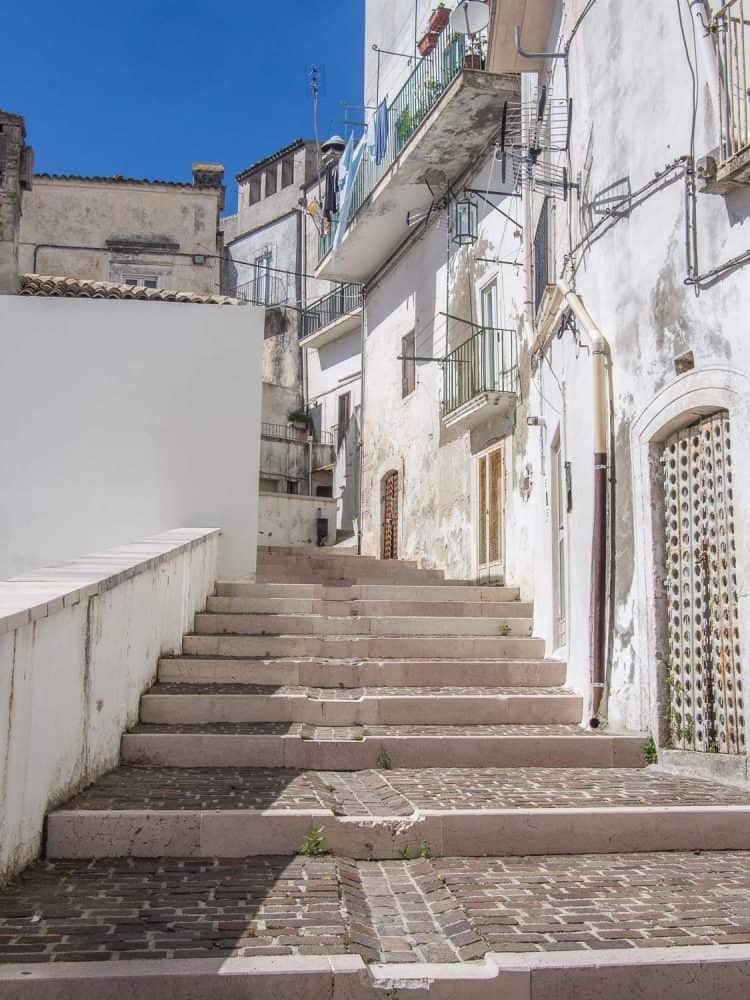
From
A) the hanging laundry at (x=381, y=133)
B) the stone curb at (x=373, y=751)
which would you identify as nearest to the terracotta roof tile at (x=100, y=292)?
the hanging laundry at (x=381, y=133)

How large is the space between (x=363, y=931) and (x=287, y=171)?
30.5 meters

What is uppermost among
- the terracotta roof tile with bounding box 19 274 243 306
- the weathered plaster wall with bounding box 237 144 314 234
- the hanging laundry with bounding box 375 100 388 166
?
the weathered plaster wall with bounding box 237 144 314 234

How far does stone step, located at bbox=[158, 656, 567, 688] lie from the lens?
26.5 feet

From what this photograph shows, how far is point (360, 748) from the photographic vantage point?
6.64 metres

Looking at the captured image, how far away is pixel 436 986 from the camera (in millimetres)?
3445

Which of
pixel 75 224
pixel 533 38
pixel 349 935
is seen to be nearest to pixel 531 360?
pixel 533 38

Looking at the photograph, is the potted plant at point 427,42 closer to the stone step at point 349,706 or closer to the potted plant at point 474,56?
the potted plant at point 474,56

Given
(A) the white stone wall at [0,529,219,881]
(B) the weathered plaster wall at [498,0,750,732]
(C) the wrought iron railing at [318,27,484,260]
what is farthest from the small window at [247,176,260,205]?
(A) the white stone wall at [0,529,219,881]

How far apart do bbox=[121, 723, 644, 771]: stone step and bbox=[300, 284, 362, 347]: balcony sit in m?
15.0

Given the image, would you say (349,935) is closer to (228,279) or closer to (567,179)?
(567,179)

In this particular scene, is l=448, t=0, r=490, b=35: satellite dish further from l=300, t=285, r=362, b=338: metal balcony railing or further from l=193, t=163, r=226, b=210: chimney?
l=193, t=163, r=226, b=210: chimney

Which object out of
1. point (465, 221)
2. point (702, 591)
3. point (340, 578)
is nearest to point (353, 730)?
point (702, 591)

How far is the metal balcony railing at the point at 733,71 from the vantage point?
19.9ft

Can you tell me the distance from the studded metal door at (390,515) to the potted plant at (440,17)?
7.59 metres
